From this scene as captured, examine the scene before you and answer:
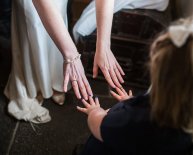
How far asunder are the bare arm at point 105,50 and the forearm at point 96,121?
208 millimetres

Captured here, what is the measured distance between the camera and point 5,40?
1.39 meters

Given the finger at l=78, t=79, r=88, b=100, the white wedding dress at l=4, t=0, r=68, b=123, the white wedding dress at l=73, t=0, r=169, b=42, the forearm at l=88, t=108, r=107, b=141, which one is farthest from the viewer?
the white wedding dress at l=73, t=0, r=169, b=42

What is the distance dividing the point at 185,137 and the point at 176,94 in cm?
13

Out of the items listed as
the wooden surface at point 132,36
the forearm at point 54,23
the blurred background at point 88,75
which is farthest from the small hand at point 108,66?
the wooden surface at point 132,36

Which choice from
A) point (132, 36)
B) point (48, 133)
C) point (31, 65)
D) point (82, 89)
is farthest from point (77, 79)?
point (132, 36)

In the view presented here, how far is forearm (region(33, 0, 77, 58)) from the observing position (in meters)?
1.02

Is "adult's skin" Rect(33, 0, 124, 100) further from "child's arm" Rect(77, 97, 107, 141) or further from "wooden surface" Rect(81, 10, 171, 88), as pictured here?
"wooden surface" Rect(81, 10, 171, 88)

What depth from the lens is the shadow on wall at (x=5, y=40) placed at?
125 centimetres

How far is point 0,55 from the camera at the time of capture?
1.46 meters

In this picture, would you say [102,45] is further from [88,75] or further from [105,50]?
[88,75]

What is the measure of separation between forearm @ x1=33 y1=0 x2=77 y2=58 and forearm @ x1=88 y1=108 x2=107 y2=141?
275mm

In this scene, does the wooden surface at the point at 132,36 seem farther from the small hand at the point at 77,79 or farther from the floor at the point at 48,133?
the small hand at the point at 77,79

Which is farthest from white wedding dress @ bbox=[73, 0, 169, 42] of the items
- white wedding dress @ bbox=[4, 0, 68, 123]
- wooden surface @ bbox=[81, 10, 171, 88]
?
white wedding dress @ bbox=[4, 0, 68, 123]

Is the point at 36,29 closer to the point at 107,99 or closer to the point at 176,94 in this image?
the point at 107,99
